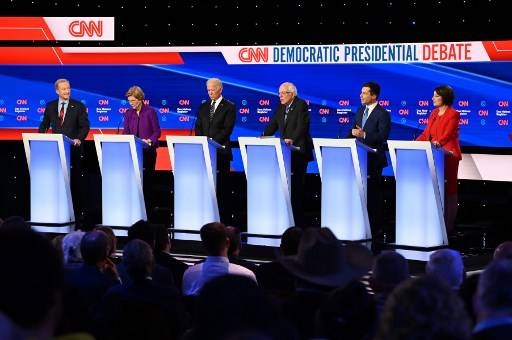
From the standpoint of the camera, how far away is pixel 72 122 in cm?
1079

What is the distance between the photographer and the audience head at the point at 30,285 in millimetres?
1959

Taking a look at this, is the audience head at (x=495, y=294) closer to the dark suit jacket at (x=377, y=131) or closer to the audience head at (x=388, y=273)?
the audience head at (x=388, y=273)

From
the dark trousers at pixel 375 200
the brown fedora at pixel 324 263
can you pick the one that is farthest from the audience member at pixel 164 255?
the dark trousers at pixel 375 200

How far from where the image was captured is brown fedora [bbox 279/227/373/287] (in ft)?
13.5

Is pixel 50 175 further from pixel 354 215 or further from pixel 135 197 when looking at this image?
pixel 354 215

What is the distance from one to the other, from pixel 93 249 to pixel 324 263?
4.84 feet

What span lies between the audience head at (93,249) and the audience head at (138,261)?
394mm

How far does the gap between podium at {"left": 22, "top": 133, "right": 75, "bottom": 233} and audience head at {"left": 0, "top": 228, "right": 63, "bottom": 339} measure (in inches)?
324

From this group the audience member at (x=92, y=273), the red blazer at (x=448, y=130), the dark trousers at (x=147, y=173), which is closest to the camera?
the audience member at (x=92, y=273)

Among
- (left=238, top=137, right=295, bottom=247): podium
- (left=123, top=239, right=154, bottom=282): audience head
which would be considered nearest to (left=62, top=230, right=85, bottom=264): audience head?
(left=123, top=239, right=154, bottom=282): audience head

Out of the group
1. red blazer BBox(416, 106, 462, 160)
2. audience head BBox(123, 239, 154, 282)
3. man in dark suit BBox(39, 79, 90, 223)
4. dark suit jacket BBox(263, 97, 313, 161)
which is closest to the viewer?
audience head BBox(123, 239, 154, 282)

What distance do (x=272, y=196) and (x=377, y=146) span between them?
106 centimetres

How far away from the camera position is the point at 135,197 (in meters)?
10.1

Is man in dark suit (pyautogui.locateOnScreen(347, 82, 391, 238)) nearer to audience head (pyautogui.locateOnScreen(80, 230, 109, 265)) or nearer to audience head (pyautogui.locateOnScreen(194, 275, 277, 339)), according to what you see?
audience head (pyautogui.locateOnScreen(80, 230, 109, 265))
